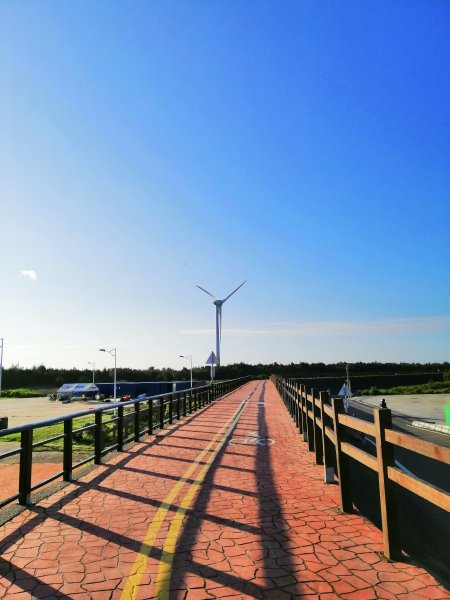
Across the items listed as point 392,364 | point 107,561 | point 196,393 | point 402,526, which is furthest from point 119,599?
point 392,364

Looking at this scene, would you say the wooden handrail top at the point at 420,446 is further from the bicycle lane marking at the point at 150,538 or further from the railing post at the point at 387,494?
the bicycle lane marking at the point at 150,538

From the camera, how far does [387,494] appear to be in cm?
432

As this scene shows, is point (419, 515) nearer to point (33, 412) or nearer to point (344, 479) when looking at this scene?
point (344, 479)

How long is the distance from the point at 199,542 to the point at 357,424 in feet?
7.26

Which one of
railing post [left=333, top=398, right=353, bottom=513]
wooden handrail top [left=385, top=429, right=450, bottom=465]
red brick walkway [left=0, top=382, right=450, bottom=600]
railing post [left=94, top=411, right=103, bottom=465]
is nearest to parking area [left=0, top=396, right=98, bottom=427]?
railing post [left=94, top=411, right=103, bottom=465]

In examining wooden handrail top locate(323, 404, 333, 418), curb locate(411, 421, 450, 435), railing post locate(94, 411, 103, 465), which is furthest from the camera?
curb locate(411, 421, 450, 435)

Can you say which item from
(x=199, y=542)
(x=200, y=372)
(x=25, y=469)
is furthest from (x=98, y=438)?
(x=200, y=372)

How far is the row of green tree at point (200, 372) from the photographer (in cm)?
11504

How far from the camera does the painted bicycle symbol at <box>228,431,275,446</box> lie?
37.0 ft

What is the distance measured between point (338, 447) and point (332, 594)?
251cm

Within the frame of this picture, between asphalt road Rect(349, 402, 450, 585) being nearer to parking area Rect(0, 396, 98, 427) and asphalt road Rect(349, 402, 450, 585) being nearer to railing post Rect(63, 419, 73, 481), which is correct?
railing post Rect(63, 419, 73, 481)

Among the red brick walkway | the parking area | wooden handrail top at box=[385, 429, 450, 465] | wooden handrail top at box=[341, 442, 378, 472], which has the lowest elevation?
the parking area

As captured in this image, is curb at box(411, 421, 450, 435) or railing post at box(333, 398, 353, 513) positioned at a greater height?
railing post at box(333, 398, 353, 513)

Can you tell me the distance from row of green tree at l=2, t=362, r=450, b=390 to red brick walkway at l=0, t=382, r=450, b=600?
105 meters
